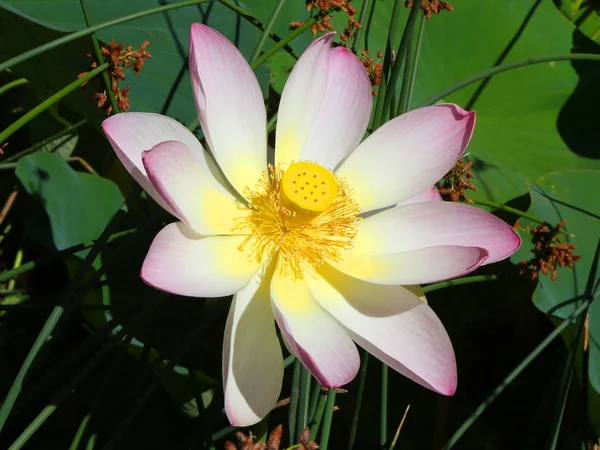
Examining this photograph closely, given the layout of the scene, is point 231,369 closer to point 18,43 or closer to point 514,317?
point 18,43

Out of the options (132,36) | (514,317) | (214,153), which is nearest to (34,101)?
(132,36)

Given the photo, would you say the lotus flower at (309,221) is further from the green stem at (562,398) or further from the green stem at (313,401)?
the green stem at (562,398)

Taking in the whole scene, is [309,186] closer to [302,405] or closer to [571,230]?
[302,405]

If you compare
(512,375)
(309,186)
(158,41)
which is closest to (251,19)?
(158,41)

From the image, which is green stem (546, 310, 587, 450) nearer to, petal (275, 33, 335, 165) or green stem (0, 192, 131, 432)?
petal (275, 33, 335, 165)

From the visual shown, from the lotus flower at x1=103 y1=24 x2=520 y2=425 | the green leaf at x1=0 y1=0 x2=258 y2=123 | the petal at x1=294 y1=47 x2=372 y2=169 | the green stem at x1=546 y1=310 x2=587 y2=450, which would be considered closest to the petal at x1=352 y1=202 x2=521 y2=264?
the lotus flower at x1=103 y1=24 x2=520 y2=425
